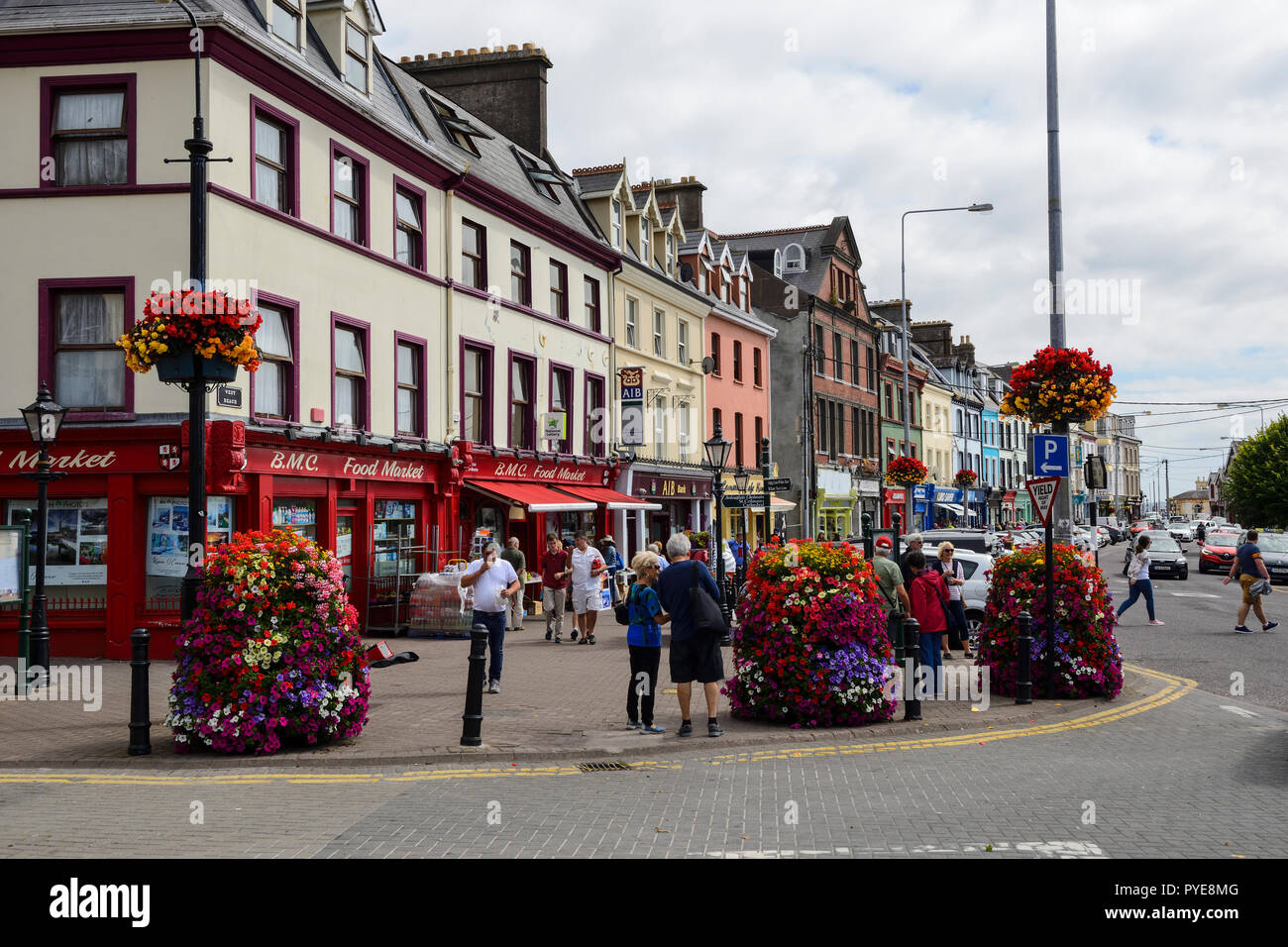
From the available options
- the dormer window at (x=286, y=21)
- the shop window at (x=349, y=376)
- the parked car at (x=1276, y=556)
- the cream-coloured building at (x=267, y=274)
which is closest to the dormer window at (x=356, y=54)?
the cream-coloured building at (x=267, y=274)

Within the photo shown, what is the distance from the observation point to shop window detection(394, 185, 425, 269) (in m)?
21.2

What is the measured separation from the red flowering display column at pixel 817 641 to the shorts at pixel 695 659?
77cm

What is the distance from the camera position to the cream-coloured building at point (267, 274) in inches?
623

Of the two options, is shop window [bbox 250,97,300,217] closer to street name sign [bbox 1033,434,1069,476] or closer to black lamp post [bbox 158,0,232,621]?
black lamp post [bbox 158,0,232,621]

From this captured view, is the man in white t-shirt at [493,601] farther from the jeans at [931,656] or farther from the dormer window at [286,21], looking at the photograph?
the dormer window at [286,21]

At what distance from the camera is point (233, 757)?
30.2 feet

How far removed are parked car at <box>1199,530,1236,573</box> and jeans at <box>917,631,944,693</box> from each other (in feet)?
103

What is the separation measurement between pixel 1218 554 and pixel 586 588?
99.3ft

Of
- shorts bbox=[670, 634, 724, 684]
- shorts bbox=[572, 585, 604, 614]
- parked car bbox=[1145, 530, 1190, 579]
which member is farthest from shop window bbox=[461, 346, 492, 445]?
parked car bbox=[1145, 530, 1190, 579]

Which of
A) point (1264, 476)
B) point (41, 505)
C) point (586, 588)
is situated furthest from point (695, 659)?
point (1264, 476)

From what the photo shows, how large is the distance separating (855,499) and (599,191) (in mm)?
25417

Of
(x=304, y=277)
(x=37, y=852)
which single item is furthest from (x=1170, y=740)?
(x=304, y=277)

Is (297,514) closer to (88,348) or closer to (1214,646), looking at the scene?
(88,348)

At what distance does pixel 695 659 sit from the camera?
10.1 m
